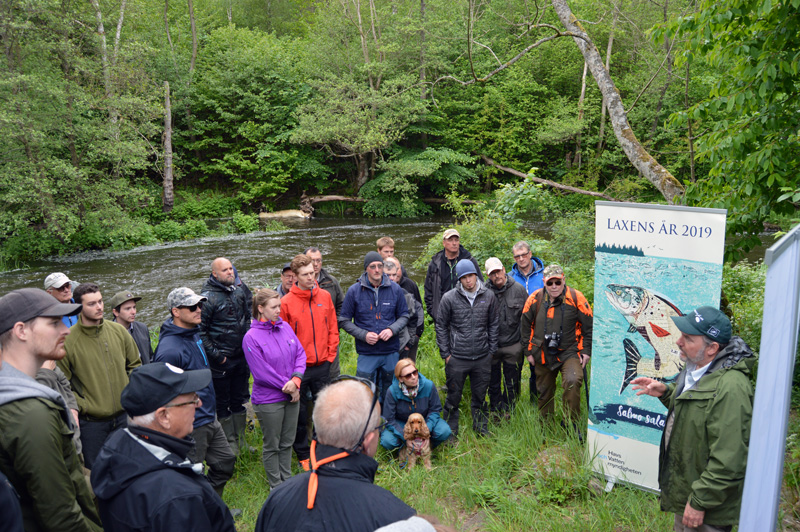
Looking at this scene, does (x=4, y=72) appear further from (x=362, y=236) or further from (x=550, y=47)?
(x=550, y=47)

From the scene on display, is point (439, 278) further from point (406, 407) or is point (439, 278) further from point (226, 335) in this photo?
point (226, 335)

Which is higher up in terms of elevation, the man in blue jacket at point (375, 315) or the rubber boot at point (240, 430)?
the man in blue jacket at point (375, 315)

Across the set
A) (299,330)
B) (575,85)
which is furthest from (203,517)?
(575,85)

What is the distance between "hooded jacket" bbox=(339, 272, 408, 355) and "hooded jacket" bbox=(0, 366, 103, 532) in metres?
3.22

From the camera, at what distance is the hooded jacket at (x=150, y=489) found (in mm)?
1803

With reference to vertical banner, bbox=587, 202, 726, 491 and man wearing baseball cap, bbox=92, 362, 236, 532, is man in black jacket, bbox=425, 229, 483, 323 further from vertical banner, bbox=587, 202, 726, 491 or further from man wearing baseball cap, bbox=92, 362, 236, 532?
man wearing baseball cap, bbox=92, 362, 236, 532

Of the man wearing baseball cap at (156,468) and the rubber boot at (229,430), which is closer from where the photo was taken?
the man wearing baseball cap at (156,468)

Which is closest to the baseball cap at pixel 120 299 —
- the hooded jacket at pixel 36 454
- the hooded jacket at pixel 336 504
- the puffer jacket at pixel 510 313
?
the hooded jacket at pixel 36 454

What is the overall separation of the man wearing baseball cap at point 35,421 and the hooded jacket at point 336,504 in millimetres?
1069

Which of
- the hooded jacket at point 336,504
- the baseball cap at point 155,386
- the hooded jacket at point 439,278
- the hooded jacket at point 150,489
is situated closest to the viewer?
the hooded jacket at point 336,504

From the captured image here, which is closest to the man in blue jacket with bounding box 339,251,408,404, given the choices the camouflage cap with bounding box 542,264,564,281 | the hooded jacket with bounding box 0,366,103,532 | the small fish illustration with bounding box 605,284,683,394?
the camouflage cap with bounding box 542,264,564,281

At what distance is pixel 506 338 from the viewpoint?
5293mm

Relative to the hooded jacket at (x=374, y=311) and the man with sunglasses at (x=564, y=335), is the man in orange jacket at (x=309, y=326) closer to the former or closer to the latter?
the hooded jacket at (x=374, y=311)

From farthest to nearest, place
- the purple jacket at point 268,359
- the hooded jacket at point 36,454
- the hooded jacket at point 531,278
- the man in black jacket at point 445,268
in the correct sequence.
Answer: the man in black jacket at point 445,268
the hooded jacket at point 531,278
the purple jacket at point 268,359
the hooded jacket at point 36,454
